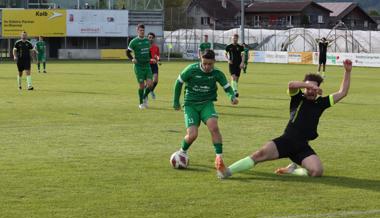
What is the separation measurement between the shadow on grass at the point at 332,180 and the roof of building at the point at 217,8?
119 m

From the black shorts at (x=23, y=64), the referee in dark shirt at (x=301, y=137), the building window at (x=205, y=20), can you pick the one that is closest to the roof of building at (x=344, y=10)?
the building window at (x=205, y=20)

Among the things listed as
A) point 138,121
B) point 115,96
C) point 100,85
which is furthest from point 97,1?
point 138,121

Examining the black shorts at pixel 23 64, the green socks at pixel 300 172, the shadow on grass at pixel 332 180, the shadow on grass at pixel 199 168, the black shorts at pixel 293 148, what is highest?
the black shorts at pixel 23 64

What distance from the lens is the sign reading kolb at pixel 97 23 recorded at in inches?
2800

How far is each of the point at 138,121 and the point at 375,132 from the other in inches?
208

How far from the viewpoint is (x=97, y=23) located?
71.8 meters

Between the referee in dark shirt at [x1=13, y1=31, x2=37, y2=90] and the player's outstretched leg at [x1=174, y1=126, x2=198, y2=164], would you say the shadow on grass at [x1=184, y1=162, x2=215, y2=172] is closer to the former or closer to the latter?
the player's outstretched leg at [x1=174, y1=126, x2=198, y2=164]

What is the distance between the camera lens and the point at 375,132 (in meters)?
15.2

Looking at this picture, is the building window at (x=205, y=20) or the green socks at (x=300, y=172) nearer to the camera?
the green socks at (x=300, y=172)

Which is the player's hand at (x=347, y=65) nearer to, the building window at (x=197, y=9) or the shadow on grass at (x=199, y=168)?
the shadow on grass at (x=199, y=168)

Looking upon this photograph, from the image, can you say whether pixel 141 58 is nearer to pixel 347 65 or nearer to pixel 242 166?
pixel 242 166

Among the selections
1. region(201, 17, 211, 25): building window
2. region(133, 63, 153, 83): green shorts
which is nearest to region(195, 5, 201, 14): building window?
region(201, 17, 211, 25): building window

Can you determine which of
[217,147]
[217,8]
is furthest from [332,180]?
[217,8]

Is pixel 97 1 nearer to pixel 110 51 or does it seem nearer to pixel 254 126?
pixel 110 51
